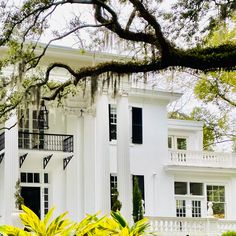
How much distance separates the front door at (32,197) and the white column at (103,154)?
Answer: 2240 mm

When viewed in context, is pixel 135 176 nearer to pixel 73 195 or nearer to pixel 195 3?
pixel 73 195

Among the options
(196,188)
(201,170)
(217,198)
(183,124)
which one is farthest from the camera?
(183,124)

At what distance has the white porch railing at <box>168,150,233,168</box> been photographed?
968 inches

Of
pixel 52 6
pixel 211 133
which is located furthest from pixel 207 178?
pixel 52 6

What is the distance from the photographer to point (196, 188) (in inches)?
1003

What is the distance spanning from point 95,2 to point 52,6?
111 cm

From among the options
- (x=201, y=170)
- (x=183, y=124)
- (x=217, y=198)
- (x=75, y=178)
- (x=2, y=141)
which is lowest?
(x=217, y=198)

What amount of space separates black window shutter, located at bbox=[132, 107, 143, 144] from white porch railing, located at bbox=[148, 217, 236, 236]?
445 cm

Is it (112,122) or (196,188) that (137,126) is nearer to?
(112,122)

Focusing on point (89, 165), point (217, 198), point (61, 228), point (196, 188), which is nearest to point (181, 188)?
point (196, 188)

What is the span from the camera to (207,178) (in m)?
25.5

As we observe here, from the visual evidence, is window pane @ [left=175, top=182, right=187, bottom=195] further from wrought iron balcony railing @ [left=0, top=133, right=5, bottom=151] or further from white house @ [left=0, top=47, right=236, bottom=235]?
wrought iron balcony railing @ [left=0, top=133, right=5, bottom=151]

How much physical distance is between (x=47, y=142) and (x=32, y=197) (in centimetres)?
206

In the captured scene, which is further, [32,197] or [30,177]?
[30,177]
